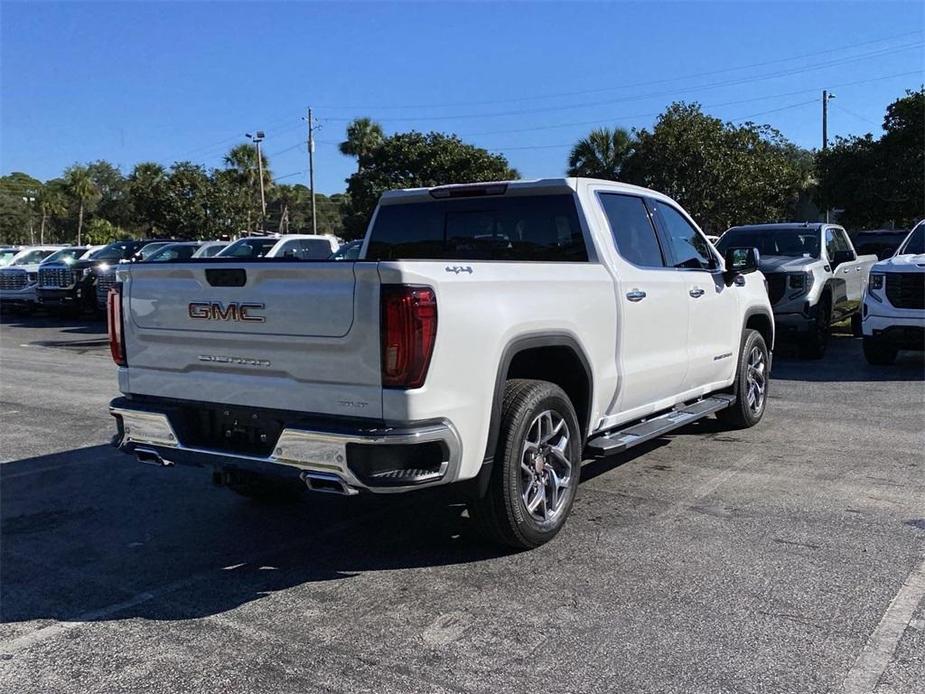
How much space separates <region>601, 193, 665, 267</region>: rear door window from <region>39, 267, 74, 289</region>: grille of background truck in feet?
62.9

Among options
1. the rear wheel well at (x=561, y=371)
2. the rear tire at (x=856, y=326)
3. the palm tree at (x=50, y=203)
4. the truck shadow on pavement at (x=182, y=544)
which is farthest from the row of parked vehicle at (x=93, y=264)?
the palm tree at (x=50, y=203)

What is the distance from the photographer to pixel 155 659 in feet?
11.5

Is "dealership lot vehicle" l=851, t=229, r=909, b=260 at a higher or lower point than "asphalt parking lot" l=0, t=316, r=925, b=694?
higher

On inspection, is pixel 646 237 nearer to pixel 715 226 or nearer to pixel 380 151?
pixel 715 226

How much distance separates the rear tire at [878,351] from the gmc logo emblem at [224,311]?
372 inches

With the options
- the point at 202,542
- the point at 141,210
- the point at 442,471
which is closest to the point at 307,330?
the point at 442,471

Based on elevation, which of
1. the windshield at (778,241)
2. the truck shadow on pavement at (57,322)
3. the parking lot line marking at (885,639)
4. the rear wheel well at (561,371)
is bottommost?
the parking lot line marking at (885,639)

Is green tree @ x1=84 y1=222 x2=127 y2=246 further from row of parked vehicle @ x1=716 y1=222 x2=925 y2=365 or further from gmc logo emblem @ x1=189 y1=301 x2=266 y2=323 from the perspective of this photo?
gmc logo emblem @ x1=189 y1=301 x2=266 y2=323

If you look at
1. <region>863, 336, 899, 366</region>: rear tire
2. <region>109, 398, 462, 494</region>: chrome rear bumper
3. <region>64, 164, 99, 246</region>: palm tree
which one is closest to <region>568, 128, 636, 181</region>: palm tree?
<region>863, 336, 899, 366</region>: rear tire

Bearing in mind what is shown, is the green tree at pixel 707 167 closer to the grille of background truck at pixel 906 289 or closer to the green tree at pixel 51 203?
the grille of background truck at pixel 906 289

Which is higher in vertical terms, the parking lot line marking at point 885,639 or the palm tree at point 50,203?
the palm tree at point 50,203

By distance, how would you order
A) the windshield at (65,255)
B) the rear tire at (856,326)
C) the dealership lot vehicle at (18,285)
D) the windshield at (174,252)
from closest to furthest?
the rear tire at (856,326) < the windshield at (174,252) < the dealership lot vehicle at (18,285) < the windshield at (65,255)

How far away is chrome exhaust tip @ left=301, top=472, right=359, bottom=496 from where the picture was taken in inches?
151

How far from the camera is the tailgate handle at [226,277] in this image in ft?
13.6
